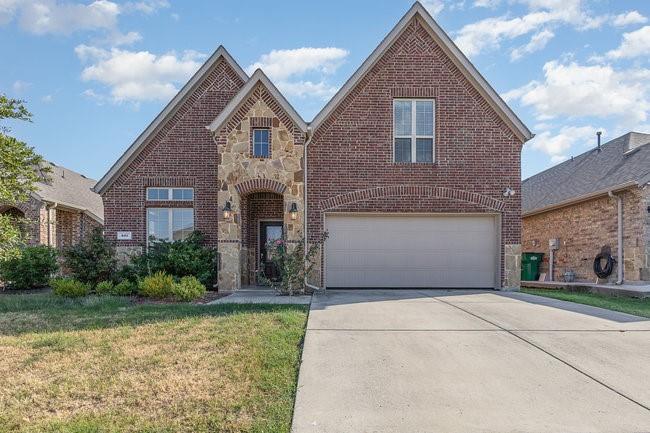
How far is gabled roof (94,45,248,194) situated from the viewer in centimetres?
1399

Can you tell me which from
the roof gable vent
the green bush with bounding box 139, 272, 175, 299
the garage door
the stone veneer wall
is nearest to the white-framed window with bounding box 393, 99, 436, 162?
the garage door

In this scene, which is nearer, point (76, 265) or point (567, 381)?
point (567, 381)

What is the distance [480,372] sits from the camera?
512 cm

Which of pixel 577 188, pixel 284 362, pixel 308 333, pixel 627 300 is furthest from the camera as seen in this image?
pixel 577 188

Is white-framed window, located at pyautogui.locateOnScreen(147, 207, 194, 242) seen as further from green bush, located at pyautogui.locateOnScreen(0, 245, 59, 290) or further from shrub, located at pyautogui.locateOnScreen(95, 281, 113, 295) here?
green bush, located at pyautogui.locateOnScreen(0, 245, 59, 290)

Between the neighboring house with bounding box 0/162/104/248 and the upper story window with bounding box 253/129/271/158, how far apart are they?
8.52 metres

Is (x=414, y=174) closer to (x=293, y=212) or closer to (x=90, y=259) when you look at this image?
(x=293, y=212)

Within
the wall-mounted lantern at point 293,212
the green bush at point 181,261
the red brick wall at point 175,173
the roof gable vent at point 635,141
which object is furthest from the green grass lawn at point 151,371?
the roof gable vent at point 635,141

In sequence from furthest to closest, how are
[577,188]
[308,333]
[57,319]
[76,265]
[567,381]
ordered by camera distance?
[577,188], [76,265], [57,319], [308,333], [567,381]

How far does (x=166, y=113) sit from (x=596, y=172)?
16467 mm

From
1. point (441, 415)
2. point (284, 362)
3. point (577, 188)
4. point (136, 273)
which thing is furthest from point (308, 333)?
point (577, 188)

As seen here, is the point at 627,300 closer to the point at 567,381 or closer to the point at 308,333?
the point at 567,381

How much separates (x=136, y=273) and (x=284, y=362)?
906 centimetres

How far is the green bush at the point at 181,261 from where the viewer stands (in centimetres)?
1264
